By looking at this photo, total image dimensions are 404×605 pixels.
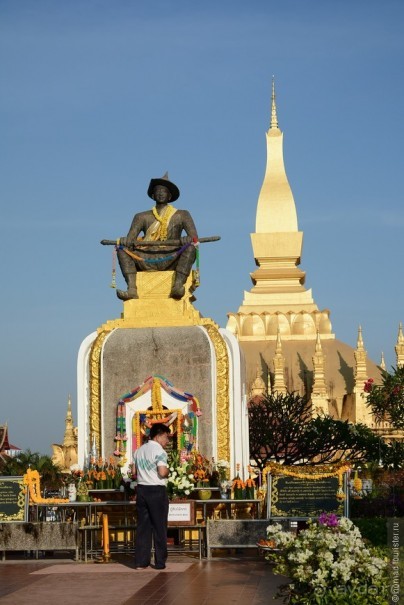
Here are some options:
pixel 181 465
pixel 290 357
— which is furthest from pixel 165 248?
pixel 290 357

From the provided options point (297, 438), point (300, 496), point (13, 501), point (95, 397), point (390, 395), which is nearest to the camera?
point (300, 496)

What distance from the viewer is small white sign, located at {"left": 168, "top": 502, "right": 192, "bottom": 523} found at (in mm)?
16469

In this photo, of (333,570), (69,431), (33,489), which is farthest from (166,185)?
(69,431)

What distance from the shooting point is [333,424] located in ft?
129

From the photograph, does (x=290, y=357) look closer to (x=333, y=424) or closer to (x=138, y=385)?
(x=333, y=424)

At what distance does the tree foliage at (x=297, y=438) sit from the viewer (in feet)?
120

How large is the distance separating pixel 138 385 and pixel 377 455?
17.6 m

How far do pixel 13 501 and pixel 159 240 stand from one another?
569 centimetres

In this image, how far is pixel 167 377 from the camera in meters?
19.8

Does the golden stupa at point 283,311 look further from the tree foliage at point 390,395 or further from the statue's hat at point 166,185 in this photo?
the statue's hat at point 166,185

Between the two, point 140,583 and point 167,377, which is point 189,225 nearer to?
point 167,377

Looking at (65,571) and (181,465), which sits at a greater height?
(181,465)

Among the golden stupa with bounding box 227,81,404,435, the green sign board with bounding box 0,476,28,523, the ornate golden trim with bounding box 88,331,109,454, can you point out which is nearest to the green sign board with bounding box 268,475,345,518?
the green sign board with bounding box 0,476,28,523

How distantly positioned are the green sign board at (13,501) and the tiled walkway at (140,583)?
887 mm
